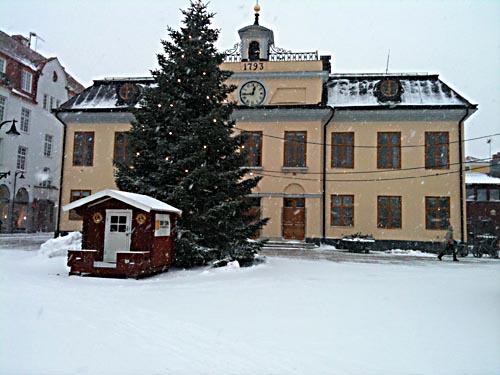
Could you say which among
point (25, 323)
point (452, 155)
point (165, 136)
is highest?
point (452, 155)

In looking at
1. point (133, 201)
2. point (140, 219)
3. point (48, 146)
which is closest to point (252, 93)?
point (140, 219)

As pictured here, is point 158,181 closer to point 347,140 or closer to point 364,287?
point 364,287

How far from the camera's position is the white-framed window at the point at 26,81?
112 ft

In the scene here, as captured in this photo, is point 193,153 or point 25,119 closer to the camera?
point 193,153

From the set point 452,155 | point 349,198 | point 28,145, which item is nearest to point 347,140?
point 349,198

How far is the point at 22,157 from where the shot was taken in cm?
3412

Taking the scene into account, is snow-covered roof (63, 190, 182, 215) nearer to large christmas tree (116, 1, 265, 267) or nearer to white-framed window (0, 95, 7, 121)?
large christmas tree (116, 1, 265, 267)

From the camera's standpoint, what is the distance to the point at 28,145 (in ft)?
114

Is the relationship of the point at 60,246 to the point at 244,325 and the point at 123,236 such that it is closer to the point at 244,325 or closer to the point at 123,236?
the point at 123,236

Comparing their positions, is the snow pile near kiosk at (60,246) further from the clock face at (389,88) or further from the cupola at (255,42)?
the clock face at (389,88)

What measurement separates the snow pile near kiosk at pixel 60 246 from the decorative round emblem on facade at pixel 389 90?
18.1 meters

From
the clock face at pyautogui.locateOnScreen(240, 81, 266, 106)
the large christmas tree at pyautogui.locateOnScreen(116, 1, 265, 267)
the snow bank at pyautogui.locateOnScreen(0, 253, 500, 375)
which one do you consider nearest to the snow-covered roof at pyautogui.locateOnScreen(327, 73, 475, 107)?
the clock face at pyautogui.locateOnScreen(240, 81, 266, 106)

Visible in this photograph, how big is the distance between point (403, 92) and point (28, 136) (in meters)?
28.7

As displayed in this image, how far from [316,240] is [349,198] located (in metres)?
3.18
